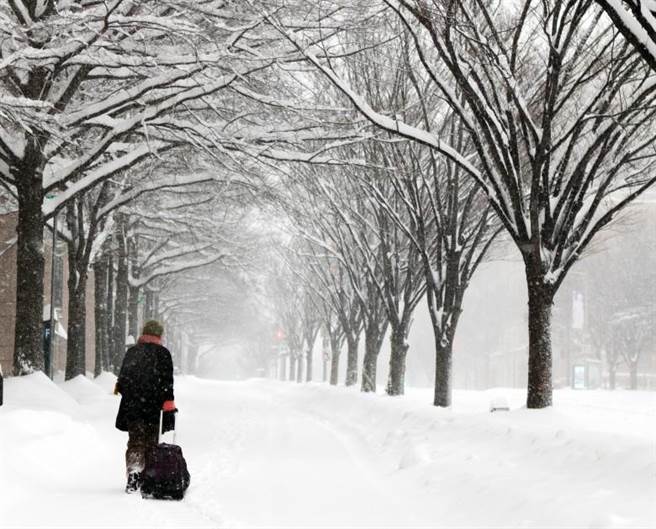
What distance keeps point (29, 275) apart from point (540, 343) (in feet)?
27.0

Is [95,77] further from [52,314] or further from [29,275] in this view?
[52,314]

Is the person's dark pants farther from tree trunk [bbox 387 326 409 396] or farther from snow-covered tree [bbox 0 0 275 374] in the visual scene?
tree trunk [bbox 387 326 409 396]

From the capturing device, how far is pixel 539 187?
1158 centimetres

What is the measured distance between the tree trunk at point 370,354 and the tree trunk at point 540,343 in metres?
13.0

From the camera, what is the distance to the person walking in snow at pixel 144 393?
28.6 ft

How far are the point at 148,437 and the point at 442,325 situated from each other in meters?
9.31

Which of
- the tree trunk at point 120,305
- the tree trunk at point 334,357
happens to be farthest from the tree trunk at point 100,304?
the tree trunk at point 334,357

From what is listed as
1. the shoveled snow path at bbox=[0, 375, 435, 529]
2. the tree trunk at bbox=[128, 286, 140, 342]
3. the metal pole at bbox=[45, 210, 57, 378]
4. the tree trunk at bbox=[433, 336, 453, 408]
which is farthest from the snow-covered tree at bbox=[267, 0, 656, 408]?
the tree trunk at bbox=[128, 286, 140, 342]

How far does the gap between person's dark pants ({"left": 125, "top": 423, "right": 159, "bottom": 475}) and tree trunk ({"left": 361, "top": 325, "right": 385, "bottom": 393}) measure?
16175 millimetres

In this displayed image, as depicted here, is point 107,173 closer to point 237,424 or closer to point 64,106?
point 64,106

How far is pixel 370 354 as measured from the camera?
2547 cm

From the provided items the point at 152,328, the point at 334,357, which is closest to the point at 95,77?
the point at 152,328

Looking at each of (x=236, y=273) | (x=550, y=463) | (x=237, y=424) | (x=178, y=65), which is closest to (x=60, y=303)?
(x=236, y=273)

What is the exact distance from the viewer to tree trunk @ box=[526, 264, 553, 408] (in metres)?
11.7
